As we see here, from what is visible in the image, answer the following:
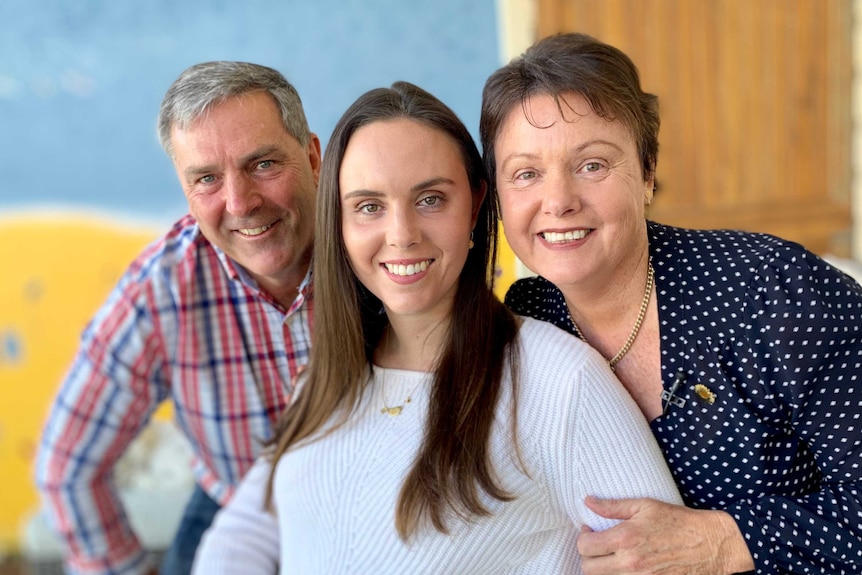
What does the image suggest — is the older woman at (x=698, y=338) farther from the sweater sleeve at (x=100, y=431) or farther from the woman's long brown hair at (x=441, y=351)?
the sweater sleeve at (x=100, y=431)

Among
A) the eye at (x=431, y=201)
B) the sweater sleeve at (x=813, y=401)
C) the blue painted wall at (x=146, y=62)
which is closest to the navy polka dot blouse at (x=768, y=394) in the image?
the sweater sleeve at (x=813, y=401)

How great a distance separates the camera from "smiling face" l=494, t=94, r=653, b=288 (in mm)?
1217

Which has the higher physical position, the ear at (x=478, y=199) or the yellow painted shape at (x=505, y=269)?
the ear at (x=478, y=199)

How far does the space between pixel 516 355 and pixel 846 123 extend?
272 cm

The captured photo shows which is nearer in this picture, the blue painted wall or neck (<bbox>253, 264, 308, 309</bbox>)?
neck (<bbox>253, 264, 308, 309</bbox>)

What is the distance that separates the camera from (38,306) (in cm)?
351

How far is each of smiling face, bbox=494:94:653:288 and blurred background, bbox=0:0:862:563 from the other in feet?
6.69

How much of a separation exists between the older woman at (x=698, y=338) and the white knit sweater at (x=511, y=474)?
0.05 m

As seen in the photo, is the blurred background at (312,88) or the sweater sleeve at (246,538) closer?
the sweater sleeve at (246,538)

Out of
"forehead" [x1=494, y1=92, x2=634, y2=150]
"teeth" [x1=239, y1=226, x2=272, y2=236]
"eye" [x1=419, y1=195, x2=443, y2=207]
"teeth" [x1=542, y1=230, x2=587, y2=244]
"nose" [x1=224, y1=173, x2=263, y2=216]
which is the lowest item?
"teeth" [x1=542, y1=230, x2=587, y2=244]

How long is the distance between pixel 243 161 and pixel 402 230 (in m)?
0.28

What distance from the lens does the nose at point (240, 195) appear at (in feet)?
4.30

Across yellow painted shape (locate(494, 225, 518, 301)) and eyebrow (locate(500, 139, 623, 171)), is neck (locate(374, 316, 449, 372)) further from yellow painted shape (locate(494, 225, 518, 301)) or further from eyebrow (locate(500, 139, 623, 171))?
eyebrow (locate(500, 139, 623, 171))

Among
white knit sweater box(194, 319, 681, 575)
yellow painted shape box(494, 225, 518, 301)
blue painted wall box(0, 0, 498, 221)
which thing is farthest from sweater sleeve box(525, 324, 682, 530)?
blue painted wall box(0, 0, 498, 221)
